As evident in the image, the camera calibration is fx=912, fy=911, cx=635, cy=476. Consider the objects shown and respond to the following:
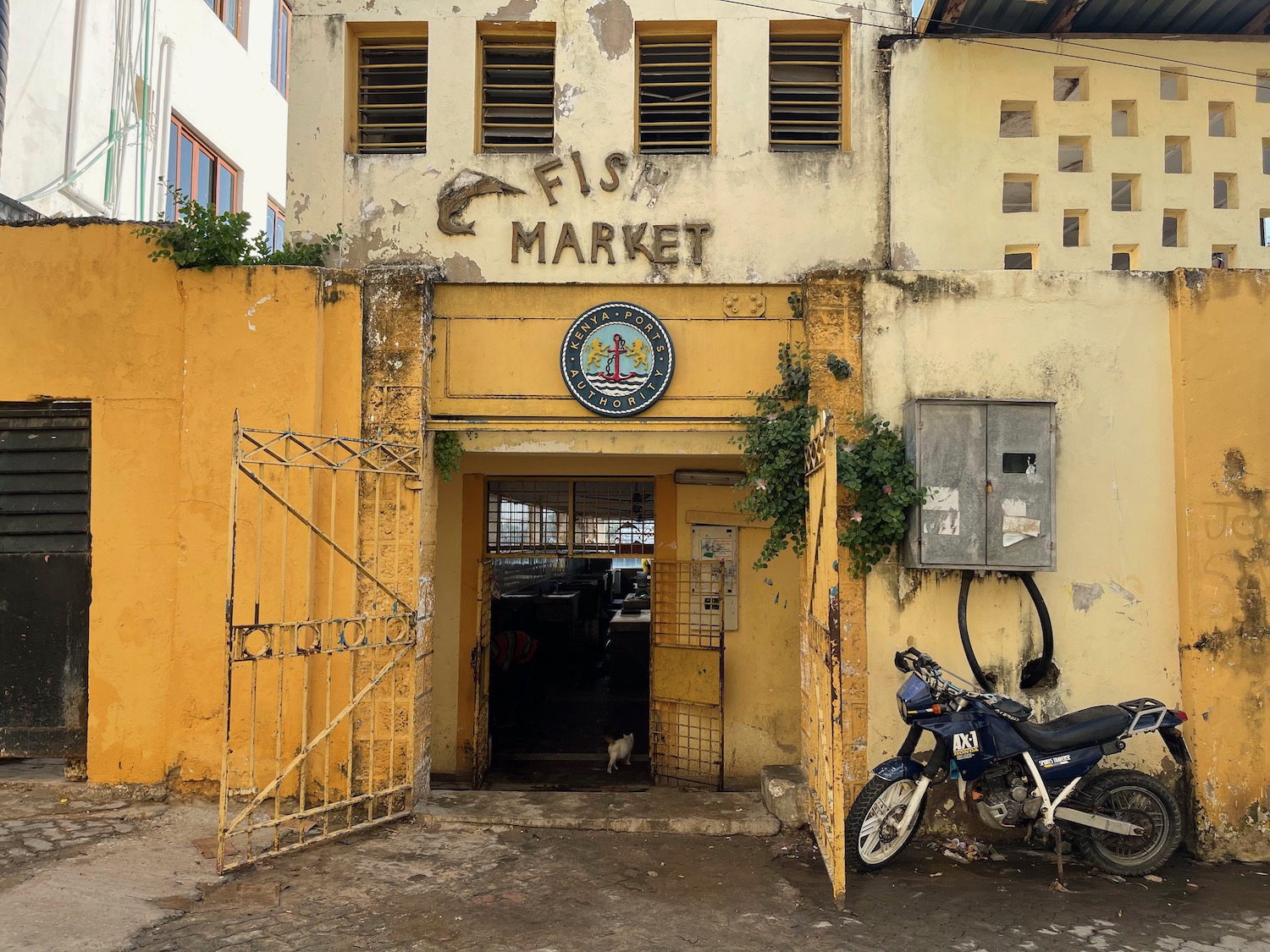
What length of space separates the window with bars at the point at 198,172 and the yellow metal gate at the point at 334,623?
6478 mm

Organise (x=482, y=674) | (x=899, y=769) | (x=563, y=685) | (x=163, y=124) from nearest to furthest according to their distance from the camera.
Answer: (x=899, y=769)
(x=482, y=674)
(x=163, y=124)
(x=563, y=685)

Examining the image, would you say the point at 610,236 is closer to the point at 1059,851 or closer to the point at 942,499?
the point at 942,499

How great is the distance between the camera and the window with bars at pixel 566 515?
384 inches

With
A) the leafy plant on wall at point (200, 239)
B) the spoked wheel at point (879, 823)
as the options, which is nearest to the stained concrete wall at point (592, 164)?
the leafy plant on wall at point (200, 239)

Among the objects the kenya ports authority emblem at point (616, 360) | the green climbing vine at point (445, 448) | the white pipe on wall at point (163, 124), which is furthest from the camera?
the white pipe on wall at point (163, 124)

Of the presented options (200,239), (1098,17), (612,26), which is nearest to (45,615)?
(200,239)

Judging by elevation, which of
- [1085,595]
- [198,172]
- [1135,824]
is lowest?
[1135,824]

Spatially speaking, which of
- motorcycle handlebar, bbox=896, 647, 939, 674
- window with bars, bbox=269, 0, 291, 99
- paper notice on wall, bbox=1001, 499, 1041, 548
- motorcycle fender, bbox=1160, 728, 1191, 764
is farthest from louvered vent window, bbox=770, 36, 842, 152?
window with bars, bbox=269, 0, 291, 99

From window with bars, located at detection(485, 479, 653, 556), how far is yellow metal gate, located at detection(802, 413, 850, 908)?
3486 millimetres

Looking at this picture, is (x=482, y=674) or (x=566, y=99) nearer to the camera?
(x=566, y=99)

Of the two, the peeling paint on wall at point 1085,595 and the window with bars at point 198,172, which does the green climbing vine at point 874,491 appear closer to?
the peeling paint on wall at point 1085,595

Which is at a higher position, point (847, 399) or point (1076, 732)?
point (847, 399)

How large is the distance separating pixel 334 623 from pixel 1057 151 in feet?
23.0

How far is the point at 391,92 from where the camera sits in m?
8.17
